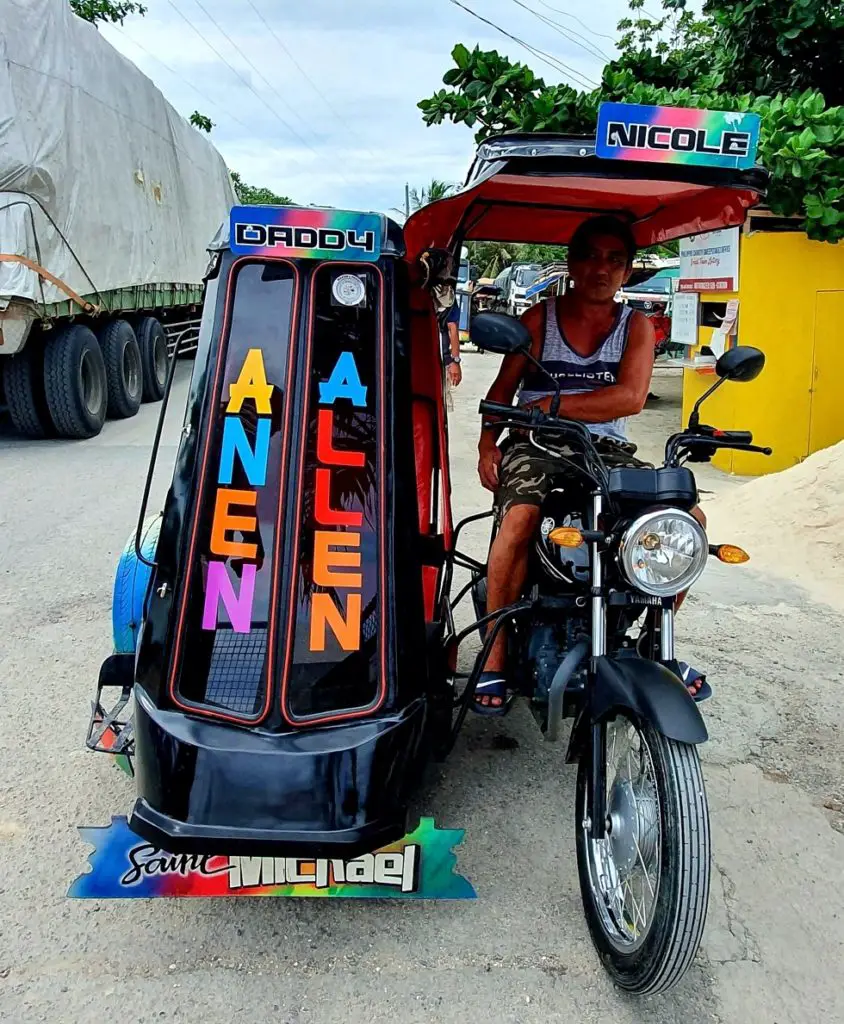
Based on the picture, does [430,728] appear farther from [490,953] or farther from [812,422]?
[812,422]

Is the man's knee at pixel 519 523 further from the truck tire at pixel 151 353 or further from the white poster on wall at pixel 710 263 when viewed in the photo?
the truck tire at pixel 151 353

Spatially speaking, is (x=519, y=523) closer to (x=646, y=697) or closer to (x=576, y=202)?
(x=646, y=697)

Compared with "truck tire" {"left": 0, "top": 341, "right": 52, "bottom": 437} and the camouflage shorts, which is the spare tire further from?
"truck tire" {"left": 0, "top": 341, "right": 52, "bottom": 437}

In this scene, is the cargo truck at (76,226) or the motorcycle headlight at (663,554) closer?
Result: the motorcycle headlight at (663,554)

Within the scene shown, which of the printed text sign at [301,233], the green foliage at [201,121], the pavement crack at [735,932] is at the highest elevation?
the green foliage at [201,121]

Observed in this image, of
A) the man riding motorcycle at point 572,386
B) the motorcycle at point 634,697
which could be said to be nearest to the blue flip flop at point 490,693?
the man riding motorcycle at point 572,386

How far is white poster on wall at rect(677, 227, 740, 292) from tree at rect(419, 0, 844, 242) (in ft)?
2.41

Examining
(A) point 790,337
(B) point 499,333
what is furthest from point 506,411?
(A) point 790,337

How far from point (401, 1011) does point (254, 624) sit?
3.41 feet

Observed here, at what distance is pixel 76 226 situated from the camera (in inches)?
354

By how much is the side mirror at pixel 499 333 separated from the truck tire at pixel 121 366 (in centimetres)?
844

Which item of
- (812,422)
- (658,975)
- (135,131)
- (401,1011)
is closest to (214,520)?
(401,1011)

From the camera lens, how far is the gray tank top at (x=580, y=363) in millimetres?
3195

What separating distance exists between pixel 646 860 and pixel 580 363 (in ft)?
5.70
